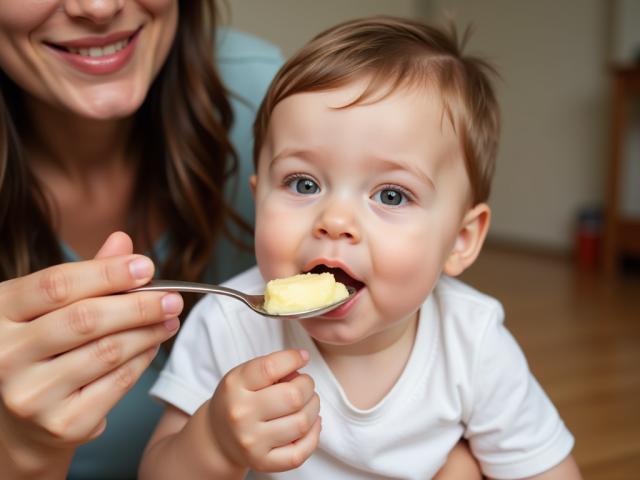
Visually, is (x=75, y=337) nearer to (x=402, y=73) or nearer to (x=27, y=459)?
(x=27, y=459)

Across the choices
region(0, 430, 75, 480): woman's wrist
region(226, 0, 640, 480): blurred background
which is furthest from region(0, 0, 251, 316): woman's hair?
region(226, 0, 640, 480): blurred background

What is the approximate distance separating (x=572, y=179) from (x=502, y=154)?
69 cm

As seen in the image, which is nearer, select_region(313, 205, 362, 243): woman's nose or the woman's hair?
select_region(313, 205, 362, 243): woman's nose

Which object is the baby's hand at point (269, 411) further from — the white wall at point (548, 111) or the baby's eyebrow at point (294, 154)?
the white wall at point (548, 111)

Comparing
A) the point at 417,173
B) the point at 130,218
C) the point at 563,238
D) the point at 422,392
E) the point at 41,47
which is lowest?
the point at 563,238

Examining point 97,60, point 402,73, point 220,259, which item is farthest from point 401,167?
point 220,259

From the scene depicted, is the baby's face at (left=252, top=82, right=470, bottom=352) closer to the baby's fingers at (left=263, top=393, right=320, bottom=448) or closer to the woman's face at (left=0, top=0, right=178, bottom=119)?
the baby's fingers at (left=263, top=393, right=320, bottom=448)

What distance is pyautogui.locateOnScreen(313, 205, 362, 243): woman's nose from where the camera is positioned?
2.93 feet

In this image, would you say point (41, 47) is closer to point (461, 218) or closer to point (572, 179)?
point (461, 218)

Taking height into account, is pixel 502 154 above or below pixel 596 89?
below

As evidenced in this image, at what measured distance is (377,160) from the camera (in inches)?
37.1

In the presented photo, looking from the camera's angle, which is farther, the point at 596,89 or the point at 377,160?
the point at 596,89

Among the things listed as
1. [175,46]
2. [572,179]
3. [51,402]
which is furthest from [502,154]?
[51,402]

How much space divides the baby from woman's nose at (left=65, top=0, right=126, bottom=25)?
29 cm
